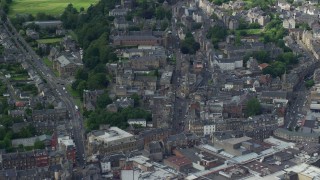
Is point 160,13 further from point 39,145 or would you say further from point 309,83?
point 39,145

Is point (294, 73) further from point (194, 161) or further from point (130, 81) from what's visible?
point (194, 161)

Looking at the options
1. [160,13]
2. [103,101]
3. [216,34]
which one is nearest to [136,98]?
[103,101]

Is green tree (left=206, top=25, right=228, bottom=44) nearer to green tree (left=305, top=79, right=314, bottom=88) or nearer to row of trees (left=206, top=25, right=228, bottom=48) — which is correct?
row of trees (left=206, top=25, right=228, bottom=48)

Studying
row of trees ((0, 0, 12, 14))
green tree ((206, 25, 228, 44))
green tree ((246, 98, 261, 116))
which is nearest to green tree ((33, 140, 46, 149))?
green tree ((246, 98, 261, 116))

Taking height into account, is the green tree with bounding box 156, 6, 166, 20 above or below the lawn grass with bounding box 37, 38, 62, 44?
above

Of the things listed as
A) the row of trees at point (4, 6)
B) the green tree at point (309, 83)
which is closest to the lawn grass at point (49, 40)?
the row of trees at point (4, 6)

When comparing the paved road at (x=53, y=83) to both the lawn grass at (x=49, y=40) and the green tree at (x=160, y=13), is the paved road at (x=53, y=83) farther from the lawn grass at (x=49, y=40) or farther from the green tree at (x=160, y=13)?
the green tree at (x=160, y=13)
